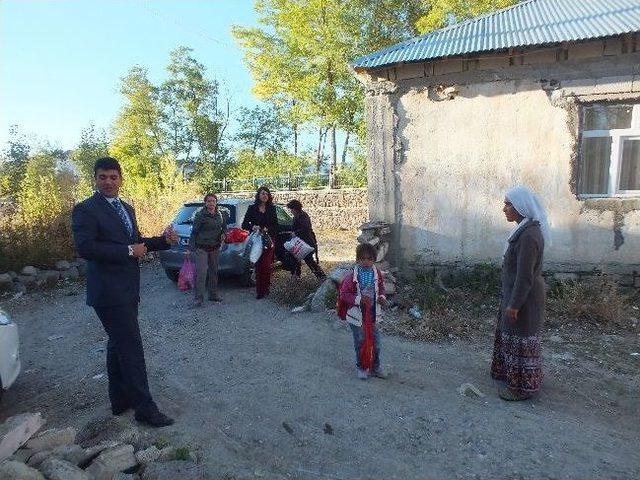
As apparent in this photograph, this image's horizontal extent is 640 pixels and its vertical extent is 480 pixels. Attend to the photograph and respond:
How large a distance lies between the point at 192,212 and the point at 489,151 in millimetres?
4833

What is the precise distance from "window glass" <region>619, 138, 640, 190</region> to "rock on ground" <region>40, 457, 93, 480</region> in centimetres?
696

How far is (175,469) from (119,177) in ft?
6.47

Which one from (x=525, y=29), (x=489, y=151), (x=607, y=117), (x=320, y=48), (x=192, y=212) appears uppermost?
(x=320, y=48)

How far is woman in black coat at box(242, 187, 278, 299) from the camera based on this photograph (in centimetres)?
695

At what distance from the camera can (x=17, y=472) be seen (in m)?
2.27

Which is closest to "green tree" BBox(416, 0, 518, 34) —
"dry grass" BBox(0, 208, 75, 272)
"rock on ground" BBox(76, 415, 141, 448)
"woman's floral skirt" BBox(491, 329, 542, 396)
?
"dry grass" BBox(0, 208, 75, 272)

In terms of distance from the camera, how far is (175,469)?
255 centimetres

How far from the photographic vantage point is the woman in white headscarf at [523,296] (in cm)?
349

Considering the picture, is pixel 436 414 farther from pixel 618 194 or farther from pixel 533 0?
pixel 533 0

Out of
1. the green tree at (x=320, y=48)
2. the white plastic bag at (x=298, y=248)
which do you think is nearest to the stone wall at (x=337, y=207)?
the green tree at (x=320, y=48)

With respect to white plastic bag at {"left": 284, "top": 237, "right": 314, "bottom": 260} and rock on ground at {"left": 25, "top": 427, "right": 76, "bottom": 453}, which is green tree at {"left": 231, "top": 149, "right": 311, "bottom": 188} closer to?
white plastic bag at {"left": 284, "top": 237, "right": 314, "bottom": 260}

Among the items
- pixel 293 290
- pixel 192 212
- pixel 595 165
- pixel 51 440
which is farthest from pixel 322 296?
pixel 595 165

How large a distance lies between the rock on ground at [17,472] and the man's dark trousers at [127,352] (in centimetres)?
94

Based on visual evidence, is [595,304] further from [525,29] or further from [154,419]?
[154,419]
